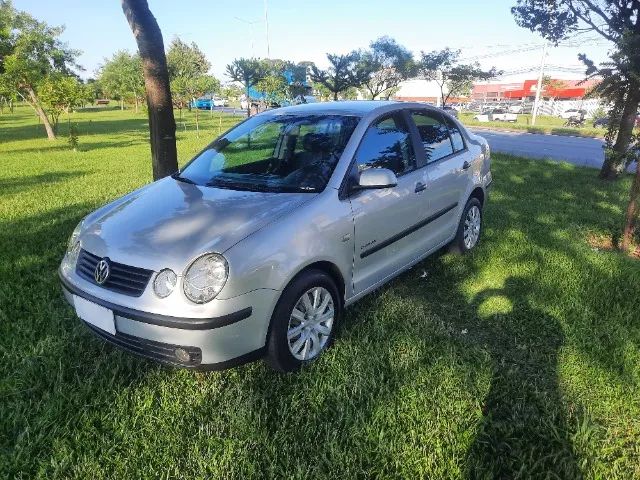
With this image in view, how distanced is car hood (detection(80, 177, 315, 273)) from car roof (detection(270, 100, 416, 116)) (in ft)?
3.50

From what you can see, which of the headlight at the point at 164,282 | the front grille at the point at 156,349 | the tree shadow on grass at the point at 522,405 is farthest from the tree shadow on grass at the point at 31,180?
the tree shadow on grass at the point at 522,405

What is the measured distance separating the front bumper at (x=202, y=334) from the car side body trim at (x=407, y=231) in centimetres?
97

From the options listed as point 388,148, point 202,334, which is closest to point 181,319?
point 202,334

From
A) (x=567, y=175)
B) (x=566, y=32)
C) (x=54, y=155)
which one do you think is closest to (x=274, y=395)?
(x=567, y=175)

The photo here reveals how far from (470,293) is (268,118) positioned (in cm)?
235

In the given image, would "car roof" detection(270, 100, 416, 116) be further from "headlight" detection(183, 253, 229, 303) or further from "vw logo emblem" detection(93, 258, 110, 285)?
"vw logo emblem" detection(93, 258, 110, 285)

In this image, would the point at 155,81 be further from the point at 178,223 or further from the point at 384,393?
the point at 384,393

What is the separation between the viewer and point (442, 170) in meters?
4.01

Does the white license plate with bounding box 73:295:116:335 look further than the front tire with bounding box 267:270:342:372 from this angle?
No

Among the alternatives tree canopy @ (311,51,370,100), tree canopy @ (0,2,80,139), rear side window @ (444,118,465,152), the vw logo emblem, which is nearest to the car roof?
rear side window @ (444,118,465,152)

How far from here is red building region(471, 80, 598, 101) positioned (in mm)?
52719

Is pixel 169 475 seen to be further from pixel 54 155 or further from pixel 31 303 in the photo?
pixel 54 155

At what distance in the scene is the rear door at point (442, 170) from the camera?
3896 mm

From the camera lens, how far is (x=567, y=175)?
9.61 metres
